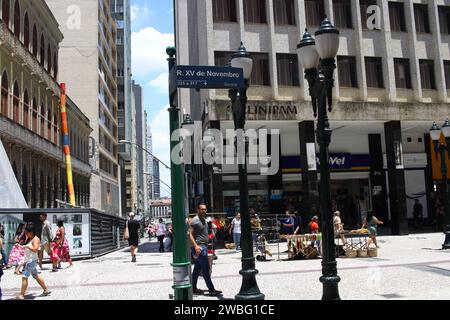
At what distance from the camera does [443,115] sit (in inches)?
1109

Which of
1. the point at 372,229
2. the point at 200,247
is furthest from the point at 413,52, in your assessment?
the point at 200,247

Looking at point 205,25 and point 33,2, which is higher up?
point 33,2

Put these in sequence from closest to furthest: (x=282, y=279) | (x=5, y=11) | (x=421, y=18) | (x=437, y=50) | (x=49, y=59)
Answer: (x=282, y=279) → (x=437, y=50) → (x=421, y=18) → (x=5, y=11) → (x=49, y=59)

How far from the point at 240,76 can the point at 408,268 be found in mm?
7886

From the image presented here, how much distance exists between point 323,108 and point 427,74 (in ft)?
75.8

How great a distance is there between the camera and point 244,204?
29.6 ft

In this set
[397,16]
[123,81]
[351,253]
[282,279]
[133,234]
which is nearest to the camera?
[282,279]

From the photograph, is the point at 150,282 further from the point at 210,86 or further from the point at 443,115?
the point at 443,115

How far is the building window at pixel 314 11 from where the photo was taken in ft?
89.5

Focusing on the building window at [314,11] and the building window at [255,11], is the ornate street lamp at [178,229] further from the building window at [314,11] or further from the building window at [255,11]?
the building window at [314,11]

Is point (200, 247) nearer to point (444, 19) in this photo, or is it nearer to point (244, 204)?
point (244, 204)

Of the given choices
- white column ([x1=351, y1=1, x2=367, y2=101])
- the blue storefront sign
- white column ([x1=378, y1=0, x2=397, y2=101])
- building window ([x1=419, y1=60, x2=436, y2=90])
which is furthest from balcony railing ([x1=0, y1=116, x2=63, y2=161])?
building window ([x1=419, y1=60, x2=436, y2=90])

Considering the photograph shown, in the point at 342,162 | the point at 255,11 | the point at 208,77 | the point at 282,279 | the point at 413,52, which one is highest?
the point at 255,11
